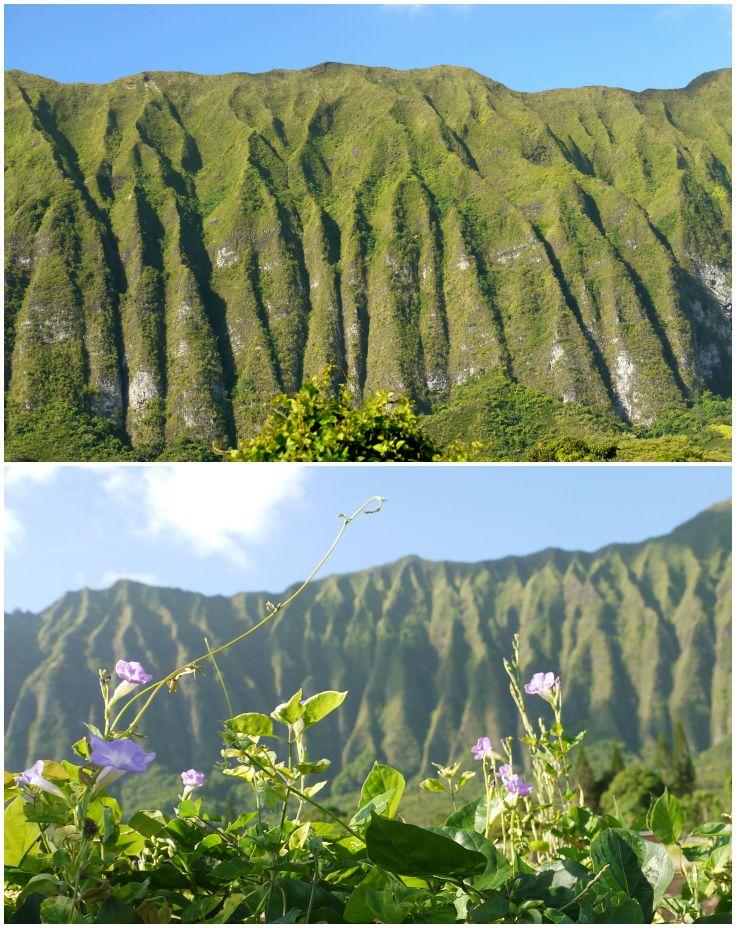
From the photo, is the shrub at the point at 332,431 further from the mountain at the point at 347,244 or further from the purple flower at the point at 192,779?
the mountain at the point at 347,244

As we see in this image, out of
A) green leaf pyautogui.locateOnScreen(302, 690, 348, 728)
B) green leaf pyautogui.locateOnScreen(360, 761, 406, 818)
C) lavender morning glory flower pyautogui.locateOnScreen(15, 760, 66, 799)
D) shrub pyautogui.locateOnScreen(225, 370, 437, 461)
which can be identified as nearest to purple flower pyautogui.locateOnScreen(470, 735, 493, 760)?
green leaf pyautogui.locateOnScreen(360, 761, 406, 818)

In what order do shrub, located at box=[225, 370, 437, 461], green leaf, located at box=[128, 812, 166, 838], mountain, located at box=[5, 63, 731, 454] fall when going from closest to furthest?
1. green leaf, located at box=[128, 812, 166, 838]
2. shrub, located at box=[225, 370, 437, 461]
3. mountain, located at box=[5, 63, 731, 454]

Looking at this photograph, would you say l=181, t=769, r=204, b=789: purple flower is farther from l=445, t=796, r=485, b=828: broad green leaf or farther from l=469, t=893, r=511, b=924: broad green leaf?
l=469, t=893, r=511, b=924: broad green leaf

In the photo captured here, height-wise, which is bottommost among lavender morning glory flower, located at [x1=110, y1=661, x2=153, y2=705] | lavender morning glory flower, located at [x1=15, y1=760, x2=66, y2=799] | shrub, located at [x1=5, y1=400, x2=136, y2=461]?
lavender morning glory flower, located at [x1=15, y1=760, x2=66, y2=799]

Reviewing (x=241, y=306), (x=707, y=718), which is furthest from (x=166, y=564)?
(x=707, y=718)

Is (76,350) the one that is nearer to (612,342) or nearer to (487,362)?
(487,362)

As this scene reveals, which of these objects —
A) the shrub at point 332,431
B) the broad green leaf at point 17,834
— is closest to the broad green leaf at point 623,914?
the broad green leaf at point 17,834
